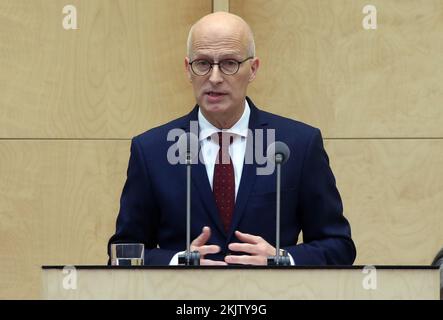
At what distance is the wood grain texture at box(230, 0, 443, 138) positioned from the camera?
4.77 meters

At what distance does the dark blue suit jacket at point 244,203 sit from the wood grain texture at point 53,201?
4.65ft

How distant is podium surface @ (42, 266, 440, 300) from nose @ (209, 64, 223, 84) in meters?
0.85

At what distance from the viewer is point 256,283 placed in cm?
249

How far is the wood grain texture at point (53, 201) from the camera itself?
477 centimetres

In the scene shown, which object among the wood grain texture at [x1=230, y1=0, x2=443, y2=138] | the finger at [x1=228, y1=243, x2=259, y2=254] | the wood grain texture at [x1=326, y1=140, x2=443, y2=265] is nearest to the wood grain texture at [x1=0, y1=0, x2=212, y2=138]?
the wood grain texture at [x1=230, y1=0, x2=443, y2=138]

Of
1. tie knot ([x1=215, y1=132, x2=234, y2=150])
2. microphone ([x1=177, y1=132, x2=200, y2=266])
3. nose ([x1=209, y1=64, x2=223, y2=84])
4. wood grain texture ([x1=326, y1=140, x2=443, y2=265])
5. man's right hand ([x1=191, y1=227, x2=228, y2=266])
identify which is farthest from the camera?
wood grain texture ([x1=326, y1=140, x2=443, y2=265])

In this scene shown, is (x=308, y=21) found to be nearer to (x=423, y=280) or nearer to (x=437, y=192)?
(x=437, y=192)

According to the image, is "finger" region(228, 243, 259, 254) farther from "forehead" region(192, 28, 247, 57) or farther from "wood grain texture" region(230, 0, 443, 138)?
"wood grain texture" region(230, 0, 443, 138)

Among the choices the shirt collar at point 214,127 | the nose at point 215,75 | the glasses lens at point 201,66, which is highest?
the glasses lens at point 201,66

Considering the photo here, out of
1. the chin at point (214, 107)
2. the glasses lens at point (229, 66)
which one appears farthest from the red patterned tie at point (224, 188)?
the glasses lens at point (229, 66)

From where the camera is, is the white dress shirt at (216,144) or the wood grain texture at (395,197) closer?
the white dress shirt at (216,144)

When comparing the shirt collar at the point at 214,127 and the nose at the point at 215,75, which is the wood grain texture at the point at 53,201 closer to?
the shirt collar at the point at 214,127

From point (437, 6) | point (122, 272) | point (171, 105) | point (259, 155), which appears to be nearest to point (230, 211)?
point (259, 155)

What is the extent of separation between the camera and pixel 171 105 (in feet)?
15.6
